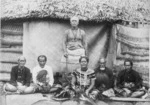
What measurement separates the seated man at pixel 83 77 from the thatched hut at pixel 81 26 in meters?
0.74

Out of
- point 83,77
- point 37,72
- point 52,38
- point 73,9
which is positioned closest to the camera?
point 83,77

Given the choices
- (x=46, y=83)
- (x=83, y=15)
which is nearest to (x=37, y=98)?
(x=46, y=83)

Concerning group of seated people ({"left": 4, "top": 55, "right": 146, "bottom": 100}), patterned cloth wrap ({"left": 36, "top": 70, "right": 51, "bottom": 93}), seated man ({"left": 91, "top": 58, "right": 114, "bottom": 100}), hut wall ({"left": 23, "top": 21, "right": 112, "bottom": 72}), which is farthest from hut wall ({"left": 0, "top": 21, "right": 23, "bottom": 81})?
seated man ({"left": 91, "top": 58, "right": 114, "bottom": 100})

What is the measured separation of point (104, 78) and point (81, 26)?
1.15m

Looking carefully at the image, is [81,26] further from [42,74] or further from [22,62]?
[22,62]

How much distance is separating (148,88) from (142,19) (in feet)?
4.01

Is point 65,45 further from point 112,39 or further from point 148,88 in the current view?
point 148,88

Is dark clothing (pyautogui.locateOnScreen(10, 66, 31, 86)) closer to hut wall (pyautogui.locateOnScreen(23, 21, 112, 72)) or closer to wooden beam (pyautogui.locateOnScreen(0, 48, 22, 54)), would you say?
hut wall (pyautogui.locateOnScreen(23, 21, 112, 72))

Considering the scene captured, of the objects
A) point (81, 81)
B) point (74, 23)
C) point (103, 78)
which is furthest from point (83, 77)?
point (74, 23)

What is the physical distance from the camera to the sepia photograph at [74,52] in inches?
309

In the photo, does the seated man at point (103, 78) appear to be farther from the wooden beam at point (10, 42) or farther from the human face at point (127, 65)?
the wooden beam at point (10, 42)

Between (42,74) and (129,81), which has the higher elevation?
(42,74)

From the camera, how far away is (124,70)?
8180 mm

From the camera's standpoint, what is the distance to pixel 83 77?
7.95 metres
